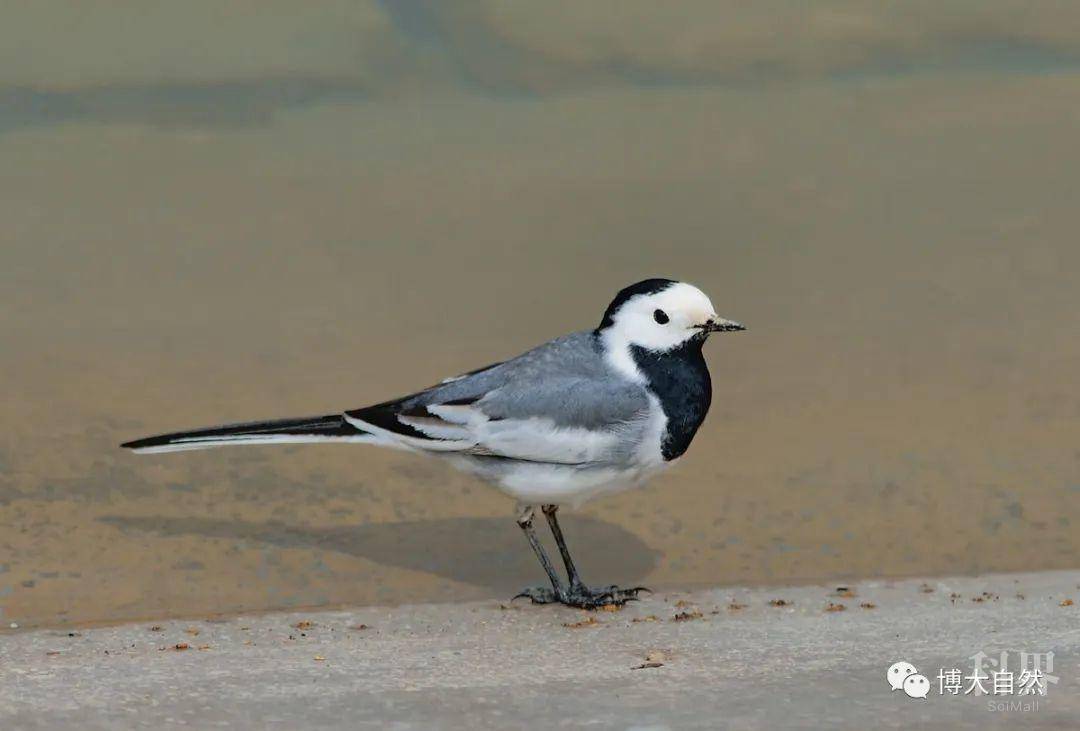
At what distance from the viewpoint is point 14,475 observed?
6.33 meters

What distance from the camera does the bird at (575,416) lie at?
5047 millimetres

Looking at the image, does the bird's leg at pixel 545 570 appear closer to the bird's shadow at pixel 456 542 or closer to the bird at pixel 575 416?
the bird at pixel 575 416

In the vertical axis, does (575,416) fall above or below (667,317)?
below

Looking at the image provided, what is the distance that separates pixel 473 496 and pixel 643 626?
5.02 feet

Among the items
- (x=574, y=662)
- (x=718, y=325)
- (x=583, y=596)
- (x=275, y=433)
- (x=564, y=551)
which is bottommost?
(x=574, y=662)

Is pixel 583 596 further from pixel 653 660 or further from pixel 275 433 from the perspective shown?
pixel 275 433

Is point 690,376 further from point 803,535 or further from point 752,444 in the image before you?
point 752,444

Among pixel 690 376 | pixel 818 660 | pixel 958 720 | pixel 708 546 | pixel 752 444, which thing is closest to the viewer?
pixel 958 720

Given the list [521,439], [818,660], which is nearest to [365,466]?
[521,439]

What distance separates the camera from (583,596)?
5195mm

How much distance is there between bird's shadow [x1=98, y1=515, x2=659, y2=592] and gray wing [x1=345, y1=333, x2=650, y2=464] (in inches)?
21.8

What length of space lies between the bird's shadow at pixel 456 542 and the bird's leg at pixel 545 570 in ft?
0.68

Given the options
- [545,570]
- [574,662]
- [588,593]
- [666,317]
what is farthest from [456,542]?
[574,662]

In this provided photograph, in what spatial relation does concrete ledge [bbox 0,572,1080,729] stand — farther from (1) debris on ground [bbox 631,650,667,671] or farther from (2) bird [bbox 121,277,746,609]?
(2) bird [bbox 121,277,746,609]
